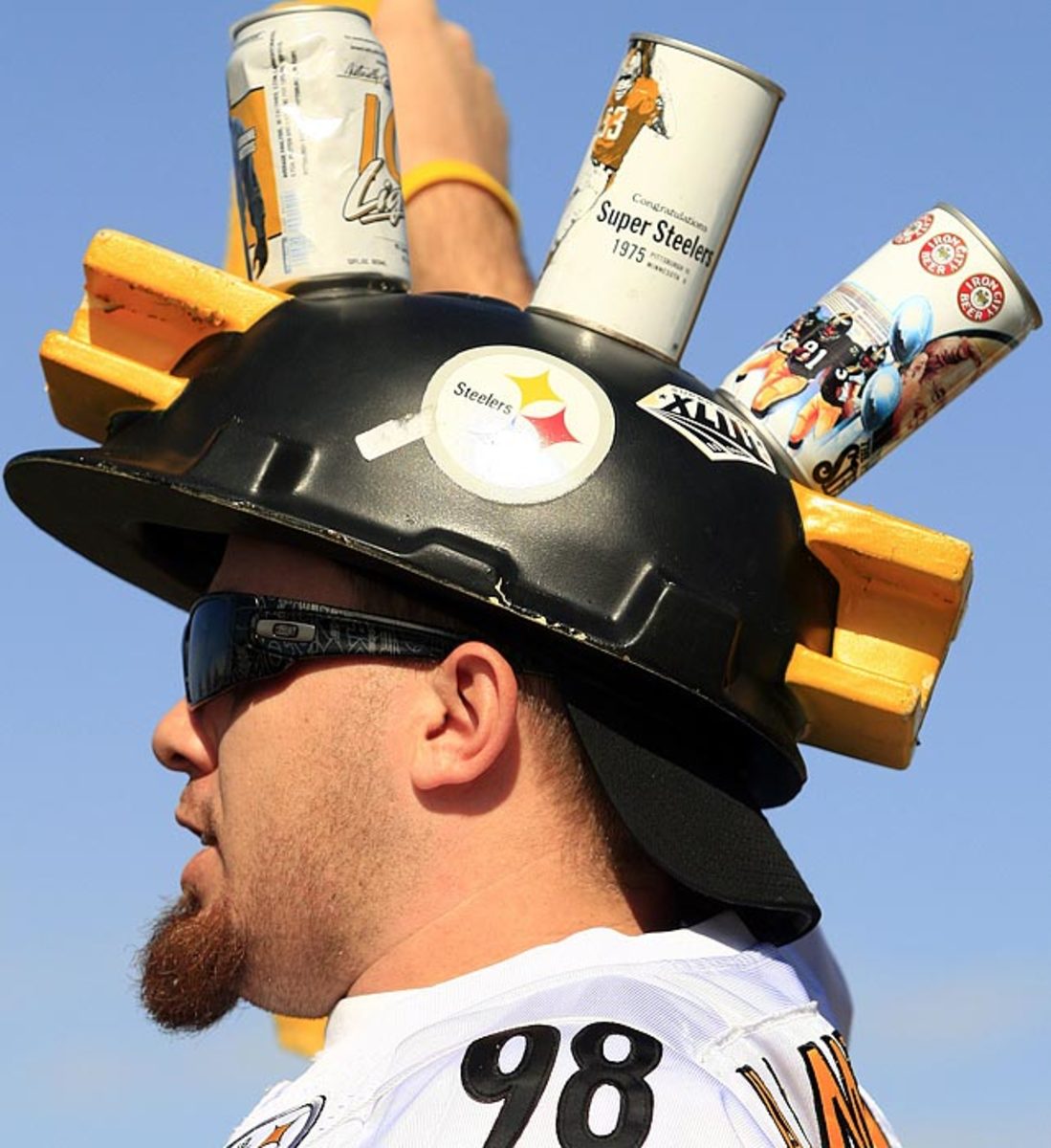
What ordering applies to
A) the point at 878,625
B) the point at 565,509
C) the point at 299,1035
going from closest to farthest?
the point at 565,509, the point at 878,625, the point at 299,1035

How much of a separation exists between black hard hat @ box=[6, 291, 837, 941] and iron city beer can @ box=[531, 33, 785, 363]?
0.37ft

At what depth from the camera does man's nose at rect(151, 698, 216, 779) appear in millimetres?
3680

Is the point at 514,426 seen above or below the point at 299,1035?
above

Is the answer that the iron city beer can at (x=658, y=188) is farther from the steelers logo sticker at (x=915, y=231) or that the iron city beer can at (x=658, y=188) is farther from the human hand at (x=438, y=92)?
the human hand at (x=438, y=92)

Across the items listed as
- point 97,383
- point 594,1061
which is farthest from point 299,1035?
point 594,1061

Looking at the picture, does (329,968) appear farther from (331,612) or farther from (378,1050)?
(331,612)

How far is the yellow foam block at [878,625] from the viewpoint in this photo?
3631 mm

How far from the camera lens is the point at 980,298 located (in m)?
3.81

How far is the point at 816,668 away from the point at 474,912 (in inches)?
28.6

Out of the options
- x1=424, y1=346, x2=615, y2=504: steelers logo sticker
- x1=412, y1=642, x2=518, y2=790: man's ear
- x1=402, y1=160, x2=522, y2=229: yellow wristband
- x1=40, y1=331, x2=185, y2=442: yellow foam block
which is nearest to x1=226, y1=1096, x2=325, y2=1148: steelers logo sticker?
x1=412, y1=642, x2=518, y2=790: man's ear

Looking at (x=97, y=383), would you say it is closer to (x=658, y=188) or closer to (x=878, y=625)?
(x=658, y=188)

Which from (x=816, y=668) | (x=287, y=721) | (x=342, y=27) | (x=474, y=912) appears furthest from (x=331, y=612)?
(x=342, y=27)

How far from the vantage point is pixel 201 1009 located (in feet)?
11.7

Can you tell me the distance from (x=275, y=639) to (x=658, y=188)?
3.27 feet
